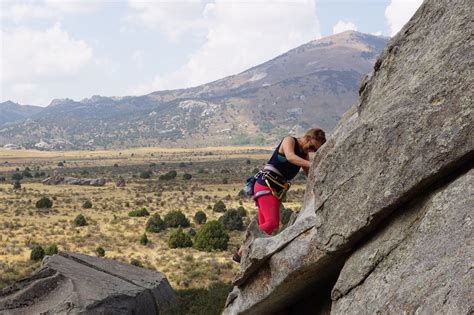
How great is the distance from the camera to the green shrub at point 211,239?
30016 mm

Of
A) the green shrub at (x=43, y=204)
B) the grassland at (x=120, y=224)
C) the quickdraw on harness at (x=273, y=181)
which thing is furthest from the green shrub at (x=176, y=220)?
the quickdraw on harness at (x=273, y=181)

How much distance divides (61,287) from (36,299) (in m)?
0.71

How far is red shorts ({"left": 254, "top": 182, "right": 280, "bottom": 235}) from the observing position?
9484mm

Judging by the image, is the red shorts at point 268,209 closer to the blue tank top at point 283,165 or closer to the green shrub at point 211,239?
the blue tank top at point 283,165

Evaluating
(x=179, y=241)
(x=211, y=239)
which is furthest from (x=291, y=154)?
(x=179, y=241)

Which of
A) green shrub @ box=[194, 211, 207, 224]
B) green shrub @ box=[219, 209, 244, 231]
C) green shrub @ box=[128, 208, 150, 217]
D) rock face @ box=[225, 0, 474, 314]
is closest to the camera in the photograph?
rock face @ box=[225, 0, 474, 314]

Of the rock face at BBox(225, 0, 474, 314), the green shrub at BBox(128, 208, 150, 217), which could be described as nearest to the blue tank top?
the rock face at BBox(225, 0, 474, 314)

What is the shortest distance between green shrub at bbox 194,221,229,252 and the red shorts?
68.3ft

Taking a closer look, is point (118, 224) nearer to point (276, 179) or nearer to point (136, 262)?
point (136, 262)

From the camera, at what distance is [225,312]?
9.91 meters

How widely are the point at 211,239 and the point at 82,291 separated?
17.3 m

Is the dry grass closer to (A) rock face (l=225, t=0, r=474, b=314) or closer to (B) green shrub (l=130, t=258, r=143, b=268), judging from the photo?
(B) green shrub (l=130, t=258, r=143, b=268)

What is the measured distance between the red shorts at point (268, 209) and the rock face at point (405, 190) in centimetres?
141

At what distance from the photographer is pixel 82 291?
1330 centimetres
